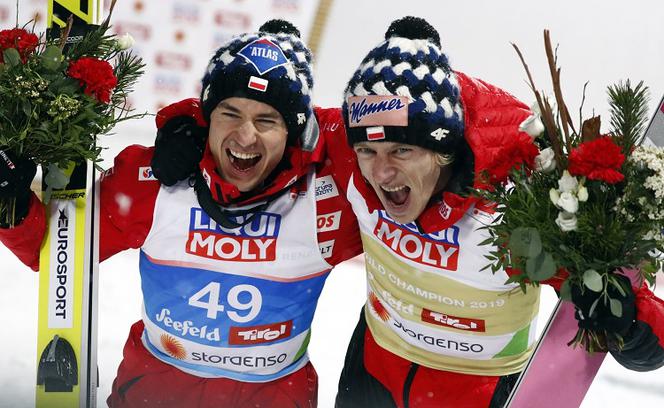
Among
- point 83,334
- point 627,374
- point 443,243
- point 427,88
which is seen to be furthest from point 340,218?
point 627,374

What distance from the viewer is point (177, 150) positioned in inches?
108

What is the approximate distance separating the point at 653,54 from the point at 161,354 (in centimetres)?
319

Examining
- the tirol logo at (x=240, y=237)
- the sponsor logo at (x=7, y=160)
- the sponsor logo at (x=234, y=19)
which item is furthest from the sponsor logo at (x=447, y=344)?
the sponsor logo at (x=234, y=19)

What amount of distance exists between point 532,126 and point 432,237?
20.2 inches

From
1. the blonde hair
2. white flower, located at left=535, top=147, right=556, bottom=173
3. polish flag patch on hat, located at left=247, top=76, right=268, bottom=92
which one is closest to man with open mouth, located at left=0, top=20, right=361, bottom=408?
polish flag patch on hat, located at left=247, top=76, right=268, bottom=92

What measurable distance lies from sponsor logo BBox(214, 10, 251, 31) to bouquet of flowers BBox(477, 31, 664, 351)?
2.95 m

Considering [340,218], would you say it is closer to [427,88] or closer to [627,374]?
[427,88]

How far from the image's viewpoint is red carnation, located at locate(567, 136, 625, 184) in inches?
82.6

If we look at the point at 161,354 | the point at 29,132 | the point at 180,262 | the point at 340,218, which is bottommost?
the point at 161,354

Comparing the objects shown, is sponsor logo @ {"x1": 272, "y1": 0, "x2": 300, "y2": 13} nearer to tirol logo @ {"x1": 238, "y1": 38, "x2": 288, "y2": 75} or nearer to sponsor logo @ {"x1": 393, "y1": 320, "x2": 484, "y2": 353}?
tirol logo @ {"x1": 238, "y1": 38, "x2": 288, "y2": 75}

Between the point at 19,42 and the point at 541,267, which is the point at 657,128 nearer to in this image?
the point at 541,267

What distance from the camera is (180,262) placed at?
288 centimetres

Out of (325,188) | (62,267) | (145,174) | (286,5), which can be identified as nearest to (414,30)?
(325,188)

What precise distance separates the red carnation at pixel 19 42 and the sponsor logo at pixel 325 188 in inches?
33.8
